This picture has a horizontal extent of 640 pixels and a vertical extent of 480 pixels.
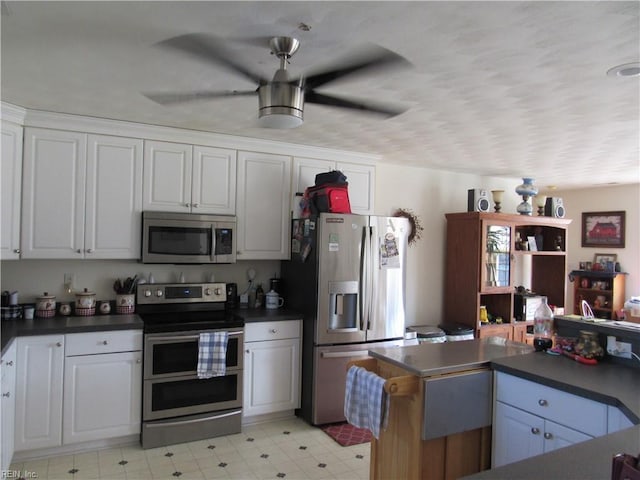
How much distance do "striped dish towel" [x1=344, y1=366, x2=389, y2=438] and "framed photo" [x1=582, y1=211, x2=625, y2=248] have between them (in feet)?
17.6

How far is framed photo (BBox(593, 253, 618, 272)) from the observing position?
6.07m

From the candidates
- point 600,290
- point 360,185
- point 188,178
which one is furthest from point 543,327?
point 600,290

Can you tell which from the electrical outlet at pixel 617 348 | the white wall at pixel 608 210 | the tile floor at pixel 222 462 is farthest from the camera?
the white wall at pixel 608 210

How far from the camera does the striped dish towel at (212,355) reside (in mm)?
3340

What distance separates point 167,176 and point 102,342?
4.35 feet

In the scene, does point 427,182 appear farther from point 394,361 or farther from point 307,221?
point 394,361

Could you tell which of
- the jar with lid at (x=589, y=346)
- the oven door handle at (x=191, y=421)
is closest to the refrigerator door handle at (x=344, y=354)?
the oven door handle at (x=191, y=421)

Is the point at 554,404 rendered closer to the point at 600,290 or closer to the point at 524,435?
the point at 524,435

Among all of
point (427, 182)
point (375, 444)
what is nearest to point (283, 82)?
point (375, 444)

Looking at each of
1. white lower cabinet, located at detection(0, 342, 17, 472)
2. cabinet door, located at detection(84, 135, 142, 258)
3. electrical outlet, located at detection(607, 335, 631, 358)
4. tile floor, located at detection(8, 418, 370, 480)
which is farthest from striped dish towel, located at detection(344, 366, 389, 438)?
cabinet door, located at detection(84, 135, 142, 258)

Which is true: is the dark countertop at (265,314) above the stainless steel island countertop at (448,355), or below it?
below

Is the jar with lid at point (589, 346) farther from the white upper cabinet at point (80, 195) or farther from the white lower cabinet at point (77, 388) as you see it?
the white upper cabinet at point (80, 195)

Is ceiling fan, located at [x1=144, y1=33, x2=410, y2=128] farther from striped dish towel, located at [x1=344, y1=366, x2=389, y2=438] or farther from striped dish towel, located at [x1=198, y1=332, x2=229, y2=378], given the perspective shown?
striped dish towel, located at [x1=198, y1=332, x2=229, y2=378]

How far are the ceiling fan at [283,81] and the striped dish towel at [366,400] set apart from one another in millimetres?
1288
